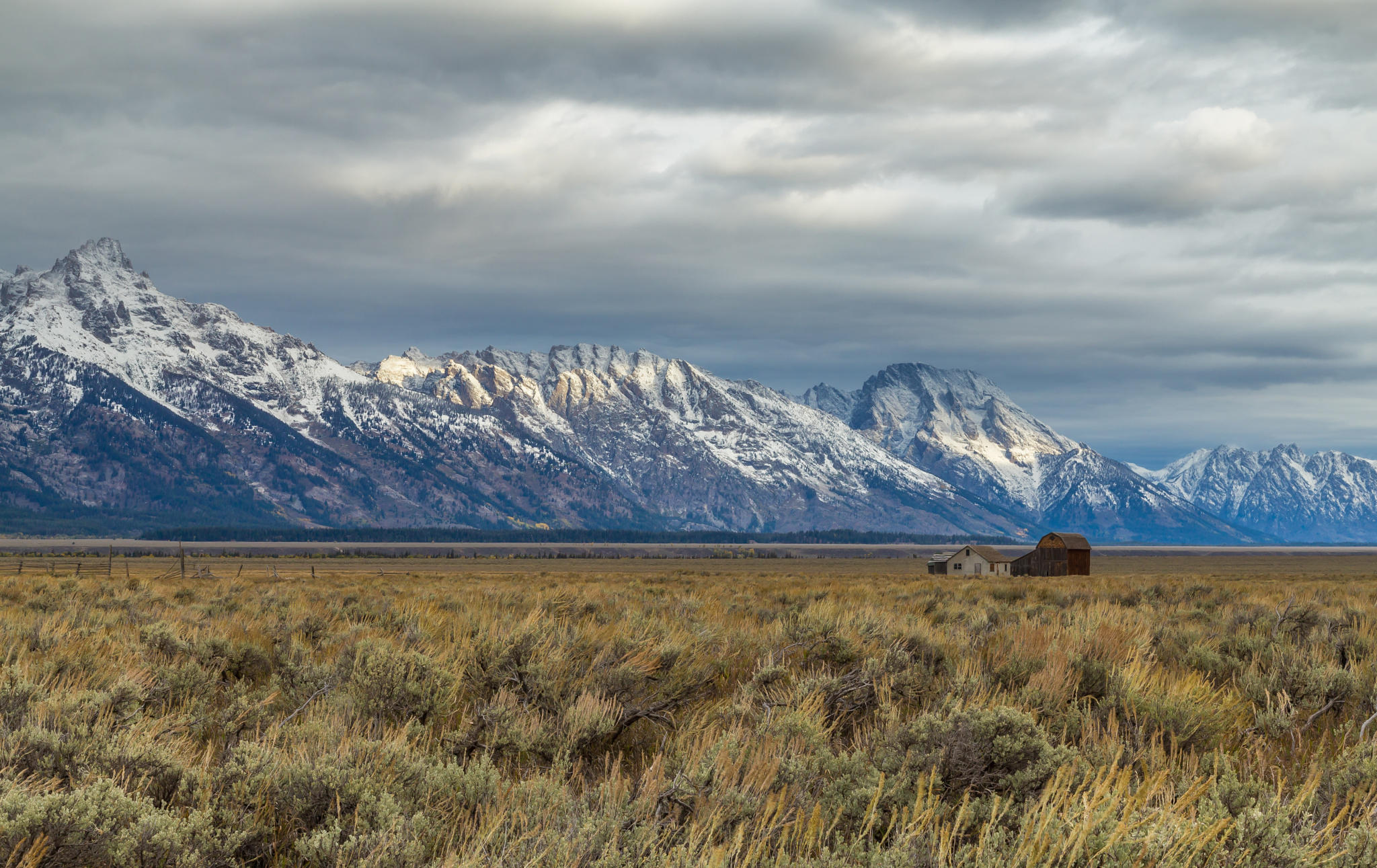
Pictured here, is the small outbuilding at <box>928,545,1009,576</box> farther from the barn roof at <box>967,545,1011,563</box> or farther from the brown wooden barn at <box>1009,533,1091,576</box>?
the brown wooden barn at <box>1009,533,1091,576</box>

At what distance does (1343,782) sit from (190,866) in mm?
6091

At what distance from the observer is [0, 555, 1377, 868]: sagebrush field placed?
401 cm

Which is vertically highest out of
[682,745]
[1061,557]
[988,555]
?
[682,745]

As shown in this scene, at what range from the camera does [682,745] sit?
662 centimetres

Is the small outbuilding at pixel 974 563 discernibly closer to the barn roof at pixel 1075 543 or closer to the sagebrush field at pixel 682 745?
the barn roof at pixel 1075 543

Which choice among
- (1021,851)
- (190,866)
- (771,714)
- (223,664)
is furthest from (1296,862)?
(223,664)

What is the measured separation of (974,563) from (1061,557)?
6.89 metres

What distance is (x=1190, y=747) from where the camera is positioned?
6.70 metres

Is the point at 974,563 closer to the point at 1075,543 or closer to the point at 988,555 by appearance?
the point at 988,555

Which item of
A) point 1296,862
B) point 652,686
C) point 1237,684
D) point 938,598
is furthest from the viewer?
point 938,598

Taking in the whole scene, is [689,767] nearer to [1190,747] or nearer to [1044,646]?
[1190,747]

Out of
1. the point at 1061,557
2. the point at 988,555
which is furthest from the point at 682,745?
the point at 988,555

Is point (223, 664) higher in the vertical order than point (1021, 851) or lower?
lower

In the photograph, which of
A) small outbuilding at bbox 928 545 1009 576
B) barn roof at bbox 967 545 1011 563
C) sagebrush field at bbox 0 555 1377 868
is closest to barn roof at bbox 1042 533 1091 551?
small outbuilding at bbox 928 545 1009 576
